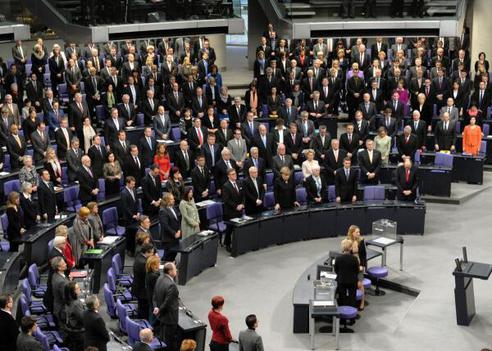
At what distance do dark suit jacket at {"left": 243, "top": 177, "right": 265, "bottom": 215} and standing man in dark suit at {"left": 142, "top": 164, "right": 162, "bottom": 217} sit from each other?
152cm

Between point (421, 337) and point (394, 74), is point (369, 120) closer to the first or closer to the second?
point (394, 74)

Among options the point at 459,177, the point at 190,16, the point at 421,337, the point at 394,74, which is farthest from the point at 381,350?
the point at 190,16

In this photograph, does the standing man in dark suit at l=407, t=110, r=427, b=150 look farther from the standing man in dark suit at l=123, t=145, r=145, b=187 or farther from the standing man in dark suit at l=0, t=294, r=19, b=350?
the standing man in dark suit at l=0, t=294, r=19, b=350

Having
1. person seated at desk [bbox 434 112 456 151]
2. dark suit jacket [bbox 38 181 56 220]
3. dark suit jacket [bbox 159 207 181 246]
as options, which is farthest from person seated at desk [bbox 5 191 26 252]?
person seated at desk [bbox 434 112 456 151]

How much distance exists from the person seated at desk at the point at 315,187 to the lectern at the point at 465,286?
4.37m

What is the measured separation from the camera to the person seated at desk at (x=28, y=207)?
1523 cm

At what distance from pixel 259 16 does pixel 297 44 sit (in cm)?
319

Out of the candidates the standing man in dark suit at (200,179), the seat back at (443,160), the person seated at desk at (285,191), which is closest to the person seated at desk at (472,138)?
the seat back at (443,160)

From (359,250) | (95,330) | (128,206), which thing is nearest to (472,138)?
(359,250)

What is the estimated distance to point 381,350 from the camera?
12.8m

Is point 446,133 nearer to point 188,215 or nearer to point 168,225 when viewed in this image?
point 188,215

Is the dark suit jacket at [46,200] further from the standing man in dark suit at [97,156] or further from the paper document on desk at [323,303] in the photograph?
the paper document on desk at [323,303]

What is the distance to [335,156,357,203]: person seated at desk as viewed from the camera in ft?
57.0

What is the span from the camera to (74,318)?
1176cm
